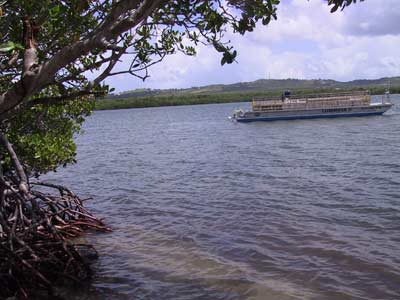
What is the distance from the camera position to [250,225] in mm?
13125

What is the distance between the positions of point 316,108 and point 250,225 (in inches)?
1691

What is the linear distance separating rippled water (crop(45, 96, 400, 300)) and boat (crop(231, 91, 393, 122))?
26.0 metres

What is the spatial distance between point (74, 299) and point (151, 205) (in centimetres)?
813

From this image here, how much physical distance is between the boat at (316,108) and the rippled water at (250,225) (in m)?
26.0

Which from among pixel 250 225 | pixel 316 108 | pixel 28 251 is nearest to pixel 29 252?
pixel 28 251

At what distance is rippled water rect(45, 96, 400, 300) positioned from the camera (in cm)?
906

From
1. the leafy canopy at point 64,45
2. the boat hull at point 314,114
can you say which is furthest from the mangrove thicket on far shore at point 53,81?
the boat hull at point 314,114

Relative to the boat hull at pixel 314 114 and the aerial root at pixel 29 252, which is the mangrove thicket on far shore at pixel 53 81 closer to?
the aerial root at pixel 29 252

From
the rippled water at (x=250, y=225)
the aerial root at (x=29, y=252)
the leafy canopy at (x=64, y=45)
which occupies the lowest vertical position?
the rippled water at (x=250, y=225)

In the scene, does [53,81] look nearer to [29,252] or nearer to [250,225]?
[29,252]

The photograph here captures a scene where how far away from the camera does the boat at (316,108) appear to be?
52969 mm

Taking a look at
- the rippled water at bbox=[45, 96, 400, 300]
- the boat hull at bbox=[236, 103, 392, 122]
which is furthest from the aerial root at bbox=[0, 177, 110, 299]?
the boat hull at bbox=[236, 103, 392, 122]

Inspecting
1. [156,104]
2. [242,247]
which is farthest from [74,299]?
[156,104]

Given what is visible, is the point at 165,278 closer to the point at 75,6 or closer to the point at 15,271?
the point at 15,271
